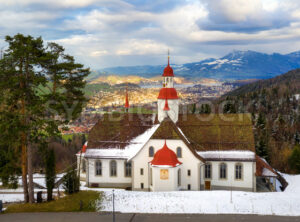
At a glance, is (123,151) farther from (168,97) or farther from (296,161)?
(296,161)

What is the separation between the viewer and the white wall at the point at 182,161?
31.5 meters

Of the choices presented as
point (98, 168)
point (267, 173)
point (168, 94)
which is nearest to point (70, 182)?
point (98, 168)

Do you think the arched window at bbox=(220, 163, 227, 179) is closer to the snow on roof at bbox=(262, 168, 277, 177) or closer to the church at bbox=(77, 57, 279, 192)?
the church at bbox=(77, 57, 279, 192)

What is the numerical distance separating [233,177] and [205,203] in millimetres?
8298

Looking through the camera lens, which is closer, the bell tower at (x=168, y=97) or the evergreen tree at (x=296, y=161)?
the bell tower at (x=168, y=97)

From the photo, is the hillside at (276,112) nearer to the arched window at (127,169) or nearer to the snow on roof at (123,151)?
the snow on roof at (123,151)

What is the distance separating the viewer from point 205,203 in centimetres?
2561

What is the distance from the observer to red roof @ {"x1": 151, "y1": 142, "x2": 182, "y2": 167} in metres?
29.6

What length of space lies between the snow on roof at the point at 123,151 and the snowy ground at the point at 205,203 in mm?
6082

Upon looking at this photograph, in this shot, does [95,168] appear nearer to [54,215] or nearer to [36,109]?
[54,215]

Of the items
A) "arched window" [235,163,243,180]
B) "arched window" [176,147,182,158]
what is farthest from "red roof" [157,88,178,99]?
"arched window" [235,163,243,180]

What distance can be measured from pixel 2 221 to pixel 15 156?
5268 millimetres

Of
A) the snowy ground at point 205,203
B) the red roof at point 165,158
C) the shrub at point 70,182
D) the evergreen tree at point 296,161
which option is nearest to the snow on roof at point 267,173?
the snowy ground at point 205,203

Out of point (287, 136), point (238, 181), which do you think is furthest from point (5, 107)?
point (287, 136)
